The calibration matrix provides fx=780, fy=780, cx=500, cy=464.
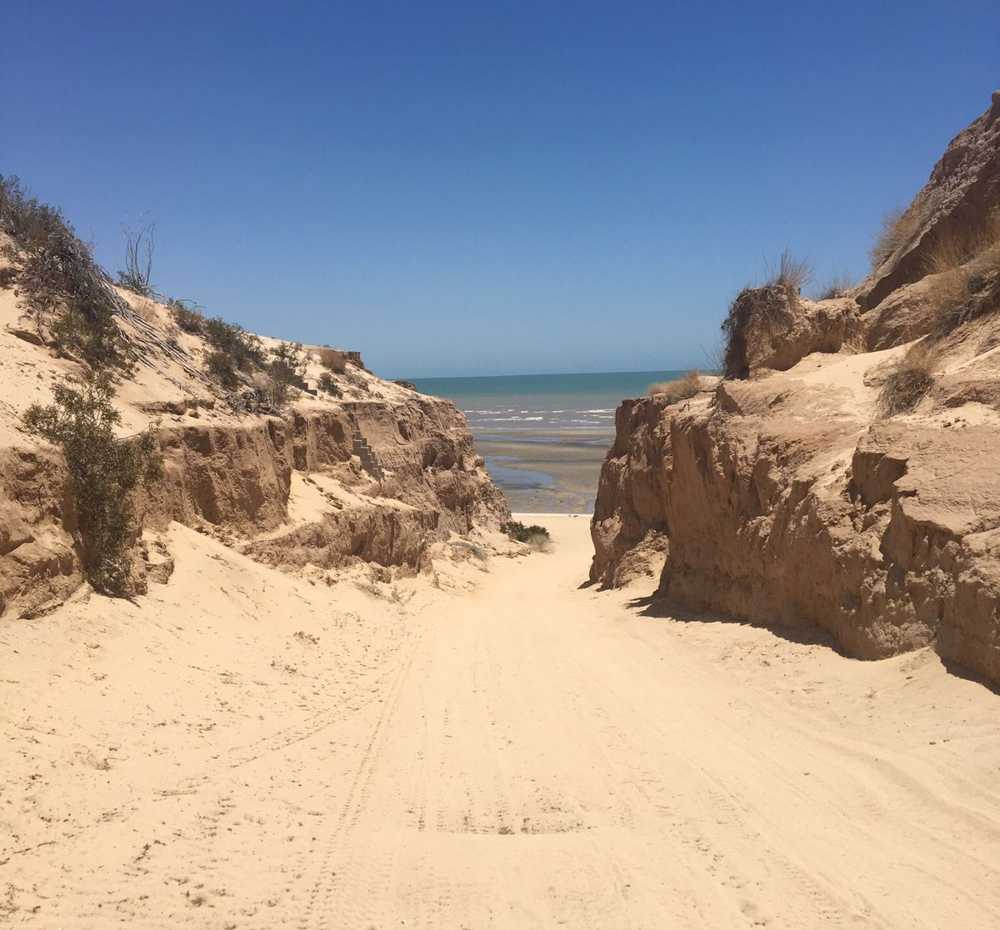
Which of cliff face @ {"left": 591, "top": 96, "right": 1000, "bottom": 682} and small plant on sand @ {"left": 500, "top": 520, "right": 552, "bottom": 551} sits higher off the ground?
cliff face @ {"left": 591, "top": 96, "right": 1000, "bottom": 682}

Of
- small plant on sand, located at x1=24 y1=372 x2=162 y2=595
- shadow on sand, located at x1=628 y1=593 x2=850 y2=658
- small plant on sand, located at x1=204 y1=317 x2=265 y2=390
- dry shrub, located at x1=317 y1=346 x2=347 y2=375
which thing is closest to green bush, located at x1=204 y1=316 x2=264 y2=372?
small plant on sand, located at x1=204 y1=317 x2=265 y2=390

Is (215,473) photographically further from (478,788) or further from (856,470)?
(856,470)

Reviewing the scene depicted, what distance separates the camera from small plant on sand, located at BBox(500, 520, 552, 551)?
28.1 meters

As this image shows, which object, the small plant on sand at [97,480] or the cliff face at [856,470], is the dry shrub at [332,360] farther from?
the small plant on sand at [97,480]

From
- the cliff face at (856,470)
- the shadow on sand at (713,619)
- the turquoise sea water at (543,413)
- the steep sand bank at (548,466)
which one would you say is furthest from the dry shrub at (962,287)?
the turquoise sea water at (543,413)

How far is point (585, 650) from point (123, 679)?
590cm

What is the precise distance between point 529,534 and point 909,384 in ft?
67.9

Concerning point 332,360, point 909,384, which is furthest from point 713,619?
point 332,360

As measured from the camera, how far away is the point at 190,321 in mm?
18156

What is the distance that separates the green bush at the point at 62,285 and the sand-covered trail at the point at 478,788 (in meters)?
5.52

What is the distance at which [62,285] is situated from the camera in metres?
13.4

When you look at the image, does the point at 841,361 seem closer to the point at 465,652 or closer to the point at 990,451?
the point at 990,451

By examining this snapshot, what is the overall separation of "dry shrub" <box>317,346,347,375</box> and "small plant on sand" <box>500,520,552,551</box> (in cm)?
839

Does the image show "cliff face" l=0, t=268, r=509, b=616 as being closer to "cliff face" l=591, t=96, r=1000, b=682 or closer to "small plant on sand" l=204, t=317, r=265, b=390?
"small plant on sand" l=204, t=317, r=265, b=390
